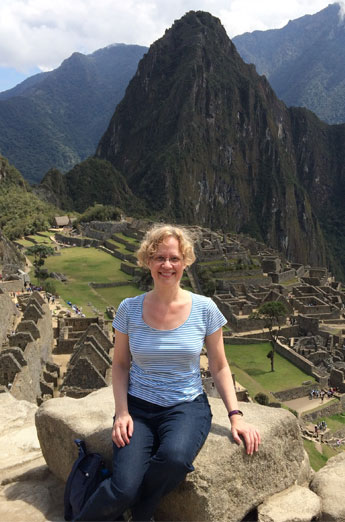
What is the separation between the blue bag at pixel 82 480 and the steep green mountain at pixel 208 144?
146m

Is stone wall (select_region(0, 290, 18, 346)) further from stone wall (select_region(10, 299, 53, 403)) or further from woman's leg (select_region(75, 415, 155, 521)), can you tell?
woman's leg (select_region(75, 415, 155, 521))

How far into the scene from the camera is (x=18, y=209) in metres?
86.3

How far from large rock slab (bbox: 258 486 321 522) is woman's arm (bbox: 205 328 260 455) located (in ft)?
1.86

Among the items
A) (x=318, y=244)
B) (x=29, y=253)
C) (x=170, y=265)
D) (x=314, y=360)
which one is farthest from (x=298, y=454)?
(x=318, y=244)

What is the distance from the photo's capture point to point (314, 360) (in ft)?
117

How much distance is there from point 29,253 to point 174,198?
9361 cm

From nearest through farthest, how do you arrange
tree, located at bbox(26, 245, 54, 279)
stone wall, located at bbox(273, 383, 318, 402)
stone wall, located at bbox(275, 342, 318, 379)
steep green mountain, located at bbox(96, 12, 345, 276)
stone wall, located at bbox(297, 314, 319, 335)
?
stone wall, located at bbox(273, 383, 318, 402), stone wall, located at bbox(275, 342, 318, 379), stone wall, located at bbox(297, 314, 319, 335), tree, located at bbox(26, 245, 54, 279), steep green mountain, located at bbox(96, 12, 345, 276)

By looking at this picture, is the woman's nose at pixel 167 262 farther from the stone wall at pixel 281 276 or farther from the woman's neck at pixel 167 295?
the stone wall at pixel 281 276

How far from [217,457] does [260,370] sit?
2967 centimetres

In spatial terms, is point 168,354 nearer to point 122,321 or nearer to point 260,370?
point 122,321

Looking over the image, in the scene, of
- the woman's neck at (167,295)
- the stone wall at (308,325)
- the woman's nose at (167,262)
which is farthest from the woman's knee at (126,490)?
the stone wall at (308,325)

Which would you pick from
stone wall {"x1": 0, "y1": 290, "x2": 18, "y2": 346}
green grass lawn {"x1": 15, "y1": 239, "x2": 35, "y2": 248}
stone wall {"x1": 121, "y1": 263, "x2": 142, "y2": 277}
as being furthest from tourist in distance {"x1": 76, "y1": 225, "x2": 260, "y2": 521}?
green grass lawn {"x1": 15, "y1": 239, "x2": 35, "y2": 248}

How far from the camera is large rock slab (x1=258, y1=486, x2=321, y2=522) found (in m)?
4.77

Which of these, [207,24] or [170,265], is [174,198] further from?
[170,265]
